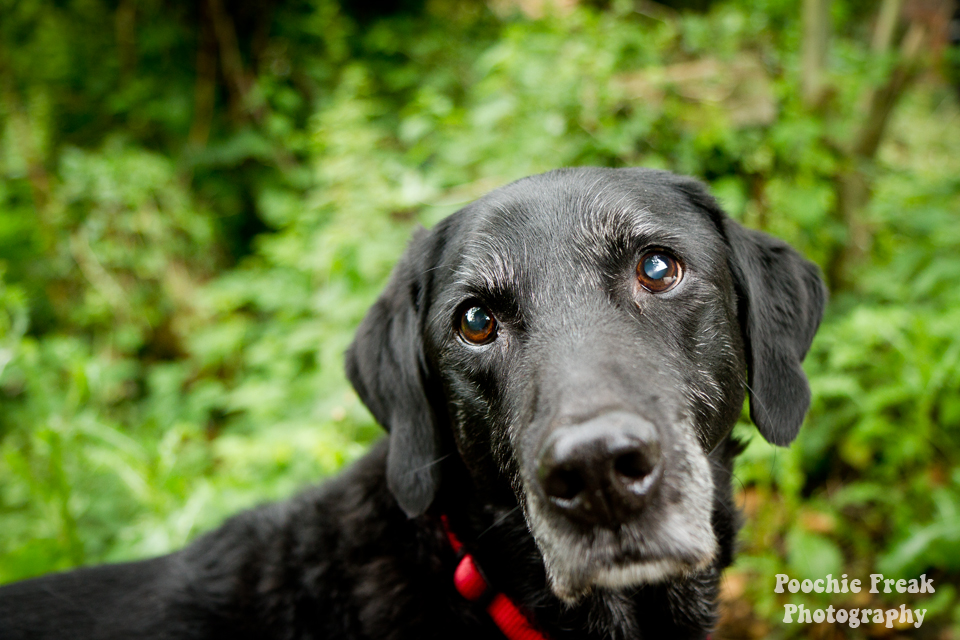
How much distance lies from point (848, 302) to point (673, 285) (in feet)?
9.71

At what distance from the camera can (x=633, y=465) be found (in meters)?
1.41

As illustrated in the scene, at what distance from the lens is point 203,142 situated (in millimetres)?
7219

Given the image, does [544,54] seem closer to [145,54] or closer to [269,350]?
[269,350]

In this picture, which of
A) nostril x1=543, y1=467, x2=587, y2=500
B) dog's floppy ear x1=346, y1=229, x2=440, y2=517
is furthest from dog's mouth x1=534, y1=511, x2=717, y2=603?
dog's floppy ear x1=346, y1=229, x2=440, y2=517

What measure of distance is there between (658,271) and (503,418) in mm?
685

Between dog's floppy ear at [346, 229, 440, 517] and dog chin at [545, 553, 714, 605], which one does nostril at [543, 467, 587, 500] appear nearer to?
dog chin at [545, 553, 714, 605]

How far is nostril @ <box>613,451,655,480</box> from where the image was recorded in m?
1.39

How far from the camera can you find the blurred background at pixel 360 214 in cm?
321

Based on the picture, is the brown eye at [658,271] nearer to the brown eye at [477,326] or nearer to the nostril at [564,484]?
the brown eye at [477,326]

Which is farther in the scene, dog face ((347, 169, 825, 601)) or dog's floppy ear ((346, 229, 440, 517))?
dog's floppy ear ((346, 229, 440, 517))

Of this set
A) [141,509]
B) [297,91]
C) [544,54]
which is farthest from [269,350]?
[297,91]

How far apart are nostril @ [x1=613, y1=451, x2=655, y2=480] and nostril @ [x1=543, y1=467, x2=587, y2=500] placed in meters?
0.09

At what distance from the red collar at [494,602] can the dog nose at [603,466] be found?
64cm

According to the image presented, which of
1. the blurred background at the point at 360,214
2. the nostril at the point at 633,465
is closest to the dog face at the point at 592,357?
the nostril at the point at 633,465
